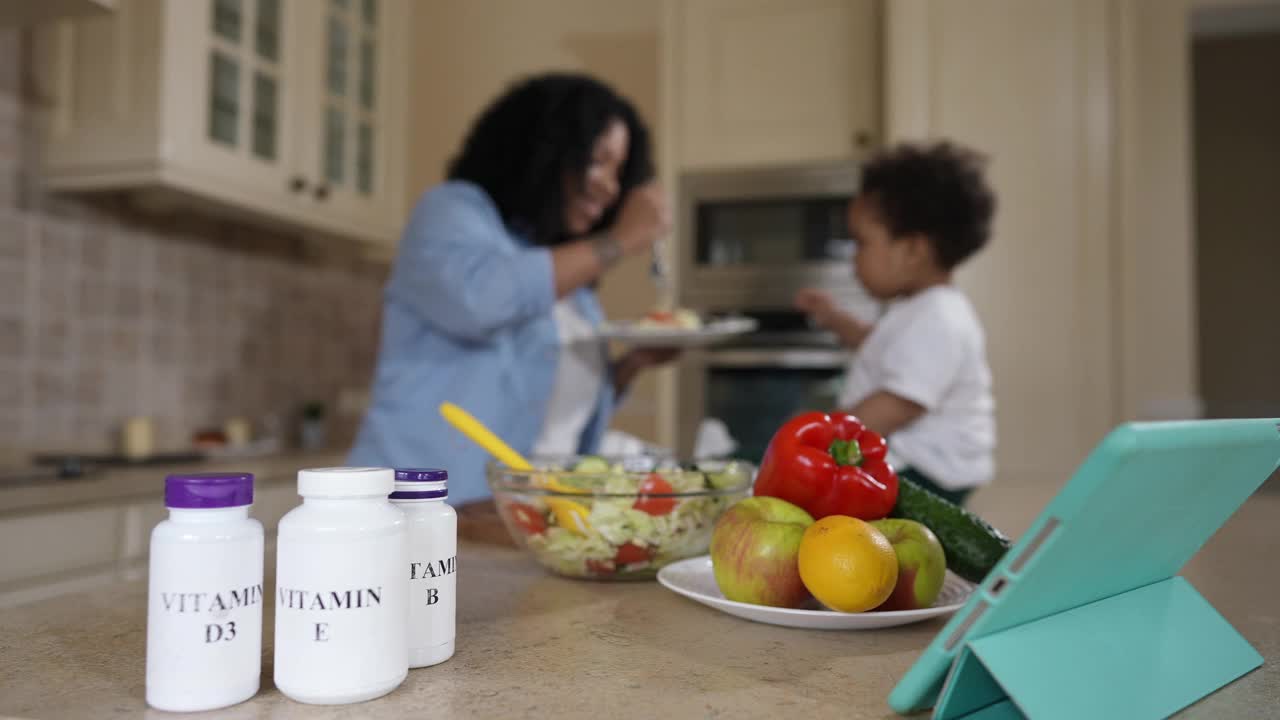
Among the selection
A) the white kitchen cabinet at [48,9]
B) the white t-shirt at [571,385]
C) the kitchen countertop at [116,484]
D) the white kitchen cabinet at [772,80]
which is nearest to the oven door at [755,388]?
the white kitchen cabinet at [772,80]

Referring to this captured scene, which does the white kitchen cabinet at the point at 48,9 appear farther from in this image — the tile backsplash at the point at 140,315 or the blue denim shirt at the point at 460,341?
the blue denim shirt at the point at 460,341

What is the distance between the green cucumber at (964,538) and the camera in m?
0.68

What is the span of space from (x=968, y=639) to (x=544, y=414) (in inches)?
59.2

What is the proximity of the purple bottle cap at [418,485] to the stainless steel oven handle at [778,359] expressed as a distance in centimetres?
207

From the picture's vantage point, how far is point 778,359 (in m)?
2.58

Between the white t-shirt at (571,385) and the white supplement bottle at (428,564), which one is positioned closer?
the white supplement bottle at (428,564)

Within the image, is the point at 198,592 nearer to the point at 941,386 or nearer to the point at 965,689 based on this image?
the point at 965,689

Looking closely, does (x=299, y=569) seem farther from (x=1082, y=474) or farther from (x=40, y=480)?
(x=40, y=480)

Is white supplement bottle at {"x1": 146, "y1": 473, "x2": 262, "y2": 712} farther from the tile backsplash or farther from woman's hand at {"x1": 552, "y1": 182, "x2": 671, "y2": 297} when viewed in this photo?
the tile backsplash

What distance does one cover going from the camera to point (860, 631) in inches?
26.0

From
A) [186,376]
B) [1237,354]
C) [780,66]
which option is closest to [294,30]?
[186,376]

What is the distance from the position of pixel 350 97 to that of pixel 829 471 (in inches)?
98.5

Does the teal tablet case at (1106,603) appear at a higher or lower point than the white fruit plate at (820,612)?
higher

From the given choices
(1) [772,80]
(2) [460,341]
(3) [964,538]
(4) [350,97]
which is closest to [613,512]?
(3) [964,538]
